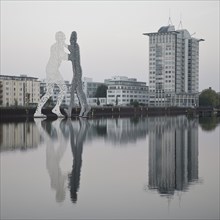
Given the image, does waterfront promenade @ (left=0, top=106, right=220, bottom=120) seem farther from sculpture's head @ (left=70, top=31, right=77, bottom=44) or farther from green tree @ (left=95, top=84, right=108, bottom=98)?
green tree @ (left=95, top=84, right=108, bottom=98)

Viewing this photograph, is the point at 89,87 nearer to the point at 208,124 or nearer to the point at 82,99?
the point at 82,99

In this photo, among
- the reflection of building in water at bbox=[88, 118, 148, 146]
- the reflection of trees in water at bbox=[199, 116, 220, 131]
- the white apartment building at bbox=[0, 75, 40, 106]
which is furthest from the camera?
the white apartment building at bbox=[0, 75, 40, 106]

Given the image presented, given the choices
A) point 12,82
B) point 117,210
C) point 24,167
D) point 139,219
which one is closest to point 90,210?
point 117,210

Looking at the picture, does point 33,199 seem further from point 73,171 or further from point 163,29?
point 163,29

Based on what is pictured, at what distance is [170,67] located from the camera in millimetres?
105938

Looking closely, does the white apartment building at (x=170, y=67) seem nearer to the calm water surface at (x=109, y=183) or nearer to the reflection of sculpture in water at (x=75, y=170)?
the reflection of sculpture in water at (x=75, y=170)

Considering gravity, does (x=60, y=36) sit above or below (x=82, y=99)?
above

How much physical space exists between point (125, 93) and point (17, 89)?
28998mm

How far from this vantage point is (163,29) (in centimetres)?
10819

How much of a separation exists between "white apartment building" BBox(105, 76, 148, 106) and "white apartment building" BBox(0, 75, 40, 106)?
67.5 feet

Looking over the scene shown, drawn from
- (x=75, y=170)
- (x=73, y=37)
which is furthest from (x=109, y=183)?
(x=73, y=37)

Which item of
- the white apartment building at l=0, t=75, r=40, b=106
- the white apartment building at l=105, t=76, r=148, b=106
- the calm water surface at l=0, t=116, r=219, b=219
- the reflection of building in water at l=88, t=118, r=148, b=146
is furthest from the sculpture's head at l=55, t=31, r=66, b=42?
the white apartment building at l=105, t=76, r=148, b=106

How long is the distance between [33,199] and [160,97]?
100 meters

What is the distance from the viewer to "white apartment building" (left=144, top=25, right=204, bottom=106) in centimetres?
10556
